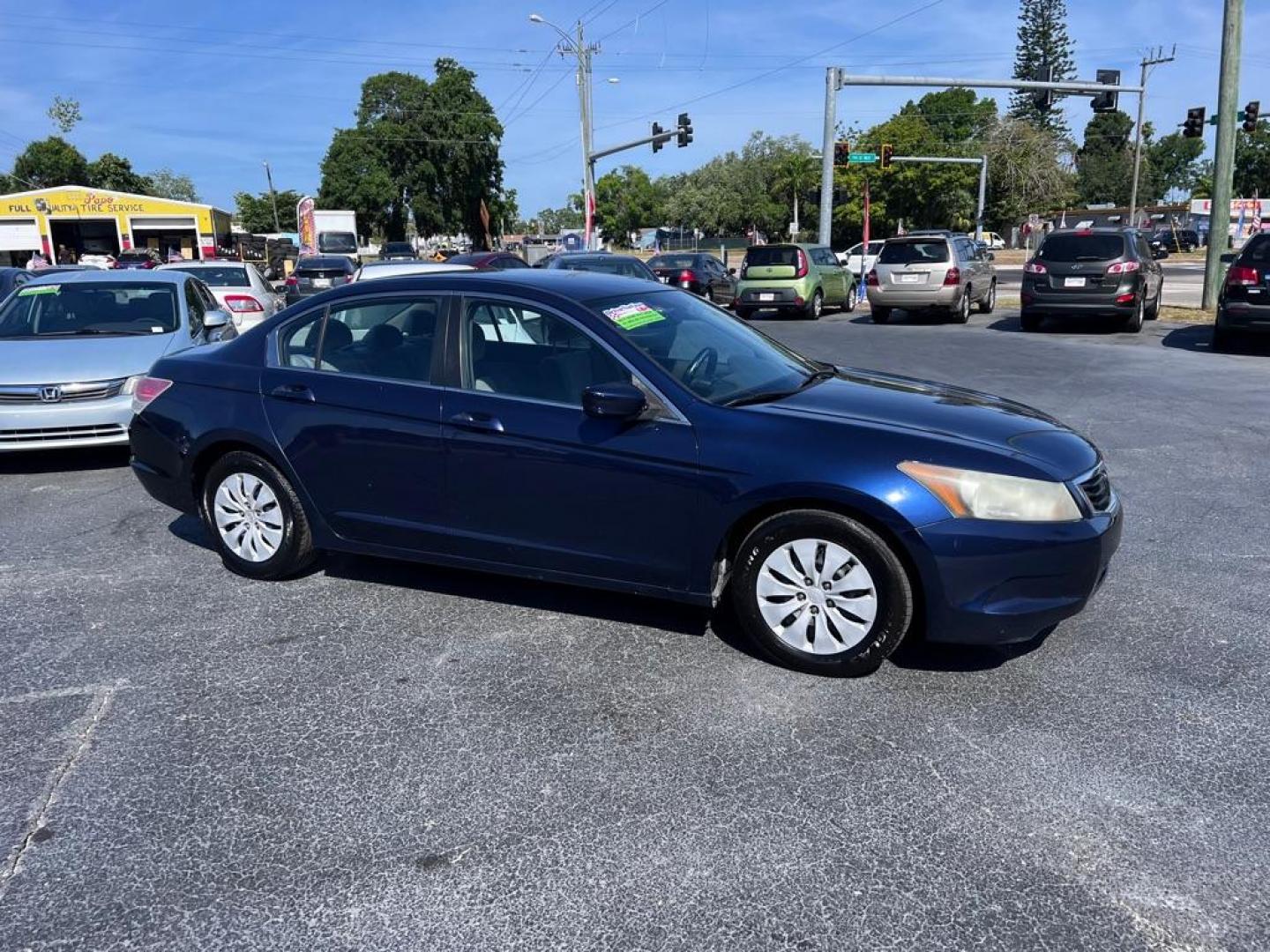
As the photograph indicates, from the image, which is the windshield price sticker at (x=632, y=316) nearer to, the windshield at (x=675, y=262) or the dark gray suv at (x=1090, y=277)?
the dark gray suv at (x=1090, y=277)

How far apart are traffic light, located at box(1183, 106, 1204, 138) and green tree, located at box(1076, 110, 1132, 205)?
232 feet

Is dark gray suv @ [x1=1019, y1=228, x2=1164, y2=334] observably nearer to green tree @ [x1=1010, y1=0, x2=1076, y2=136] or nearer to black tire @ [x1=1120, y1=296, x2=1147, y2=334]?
black tire @ [x1=1120, y1=296, x2=1147, y2=334]

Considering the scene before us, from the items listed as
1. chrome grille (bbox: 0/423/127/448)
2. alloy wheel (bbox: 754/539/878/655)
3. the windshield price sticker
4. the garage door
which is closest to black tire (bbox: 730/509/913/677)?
alloy wheel (bbox: 754/539/878/655)

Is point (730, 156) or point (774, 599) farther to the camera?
point (730, 156)

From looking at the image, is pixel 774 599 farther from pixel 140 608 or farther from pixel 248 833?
pixel 140 608

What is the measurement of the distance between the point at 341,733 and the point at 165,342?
5.80 m

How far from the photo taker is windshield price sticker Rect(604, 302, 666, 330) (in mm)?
4465

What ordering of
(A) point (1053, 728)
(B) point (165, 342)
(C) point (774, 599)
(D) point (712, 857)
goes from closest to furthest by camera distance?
(D) point (712, 857), (A) point (1053, 728), (C) point (774, 599), (B) point (165, 342)

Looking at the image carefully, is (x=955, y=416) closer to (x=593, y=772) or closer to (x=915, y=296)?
(x=593, y=772)

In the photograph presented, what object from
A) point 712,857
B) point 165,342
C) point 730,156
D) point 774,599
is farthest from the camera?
point 730,156

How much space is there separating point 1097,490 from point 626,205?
114571mm

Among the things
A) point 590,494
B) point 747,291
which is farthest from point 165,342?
point 747,291

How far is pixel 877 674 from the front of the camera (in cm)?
408

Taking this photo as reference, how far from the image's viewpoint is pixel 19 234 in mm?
55375
